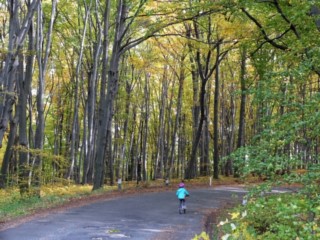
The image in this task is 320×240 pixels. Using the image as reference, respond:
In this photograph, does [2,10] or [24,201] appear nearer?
[24,201]

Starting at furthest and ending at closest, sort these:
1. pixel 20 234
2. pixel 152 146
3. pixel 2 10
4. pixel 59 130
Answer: pixel 152 146 → pixel 59 130 → pixel 2 10 → pixel 20 234

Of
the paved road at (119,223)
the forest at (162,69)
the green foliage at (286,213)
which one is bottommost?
the paved road at (119,223)

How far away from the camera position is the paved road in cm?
1079

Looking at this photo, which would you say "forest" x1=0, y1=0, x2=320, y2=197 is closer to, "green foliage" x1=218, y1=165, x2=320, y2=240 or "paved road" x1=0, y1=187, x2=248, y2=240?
"green foliage" x1=218, y1=165, x2=320, y2=240

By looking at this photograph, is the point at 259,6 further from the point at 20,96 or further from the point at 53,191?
the point at 53,191

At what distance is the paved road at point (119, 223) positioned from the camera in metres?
10.8

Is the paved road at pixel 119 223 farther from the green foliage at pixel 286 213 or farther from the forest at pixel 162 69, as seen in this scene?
the forest at pixel 162 69

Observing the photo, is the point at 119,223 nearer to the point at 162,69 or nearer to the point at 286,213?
the point at 286,213

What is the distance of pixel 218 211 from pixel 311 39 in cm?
728

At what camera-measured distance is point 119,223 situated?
497 inches

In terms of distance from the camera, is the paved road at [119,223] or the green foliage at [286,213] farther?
the paved road at [119,223]

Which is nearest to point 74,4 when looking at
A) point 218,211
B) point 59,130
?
point 59,130

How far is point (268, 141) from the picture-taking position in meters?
8.46

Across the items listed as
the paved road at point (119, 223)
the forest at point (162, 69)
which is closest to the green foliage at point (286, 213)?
the forest at point (162, 69)
